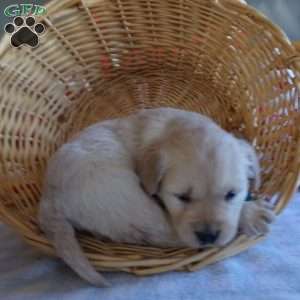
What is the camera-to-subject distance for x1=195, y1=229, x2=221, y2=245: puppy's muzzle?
4.27 ft

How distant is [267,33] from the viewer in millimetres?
1628

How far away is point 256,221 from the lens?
55.2 inches

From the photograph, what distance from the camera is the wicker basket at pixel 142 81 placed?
4.78ft

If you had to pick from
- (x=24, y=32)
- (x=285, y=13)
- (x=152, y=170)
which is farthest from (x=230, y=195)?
(x=285, y=13)

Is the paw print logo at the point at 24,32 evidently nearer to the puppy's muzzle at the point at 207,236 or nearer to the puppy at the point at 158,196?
the puppy at the point at 158,196

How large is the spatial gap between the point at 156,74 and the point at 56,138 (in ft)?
1.74

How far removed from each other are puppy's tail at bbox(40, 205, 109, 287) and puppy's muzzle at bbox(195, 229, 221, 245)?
304 millimetres

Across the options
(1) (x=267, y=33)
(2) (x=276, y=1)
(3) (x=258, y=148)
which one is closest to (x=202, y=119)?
(3) (x=258, y=148)

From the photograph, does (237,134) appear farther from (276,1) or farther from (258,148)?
(276,1)

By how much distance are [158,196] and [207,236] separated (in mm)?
205

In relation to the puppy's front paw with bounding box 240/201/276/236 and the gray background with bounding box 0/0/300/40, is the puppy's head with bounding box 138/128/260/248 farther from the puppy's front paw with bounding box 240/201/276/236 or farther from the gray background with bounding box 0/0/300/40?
the gray background with bounding box 0/0/300/40

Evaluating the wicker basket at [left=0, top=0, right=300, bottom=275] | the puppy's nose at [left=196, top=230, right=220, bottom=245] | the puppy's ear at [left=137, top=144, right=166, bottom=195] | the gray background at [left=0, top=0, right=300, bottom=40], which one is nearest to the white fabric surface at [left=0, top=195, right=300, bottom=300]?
the wicker basket at [left=0, top=0, right=300, bottom=275]

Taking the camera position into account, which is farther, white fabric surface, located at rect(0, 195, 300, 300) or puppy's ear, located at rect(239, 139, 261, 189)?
puppy's ear, located at rect(239, 139, 261, 189)

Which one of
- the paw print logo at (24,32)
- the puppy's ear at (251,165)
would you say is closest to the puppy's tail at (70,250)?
the puppy's ear at (251,165)
